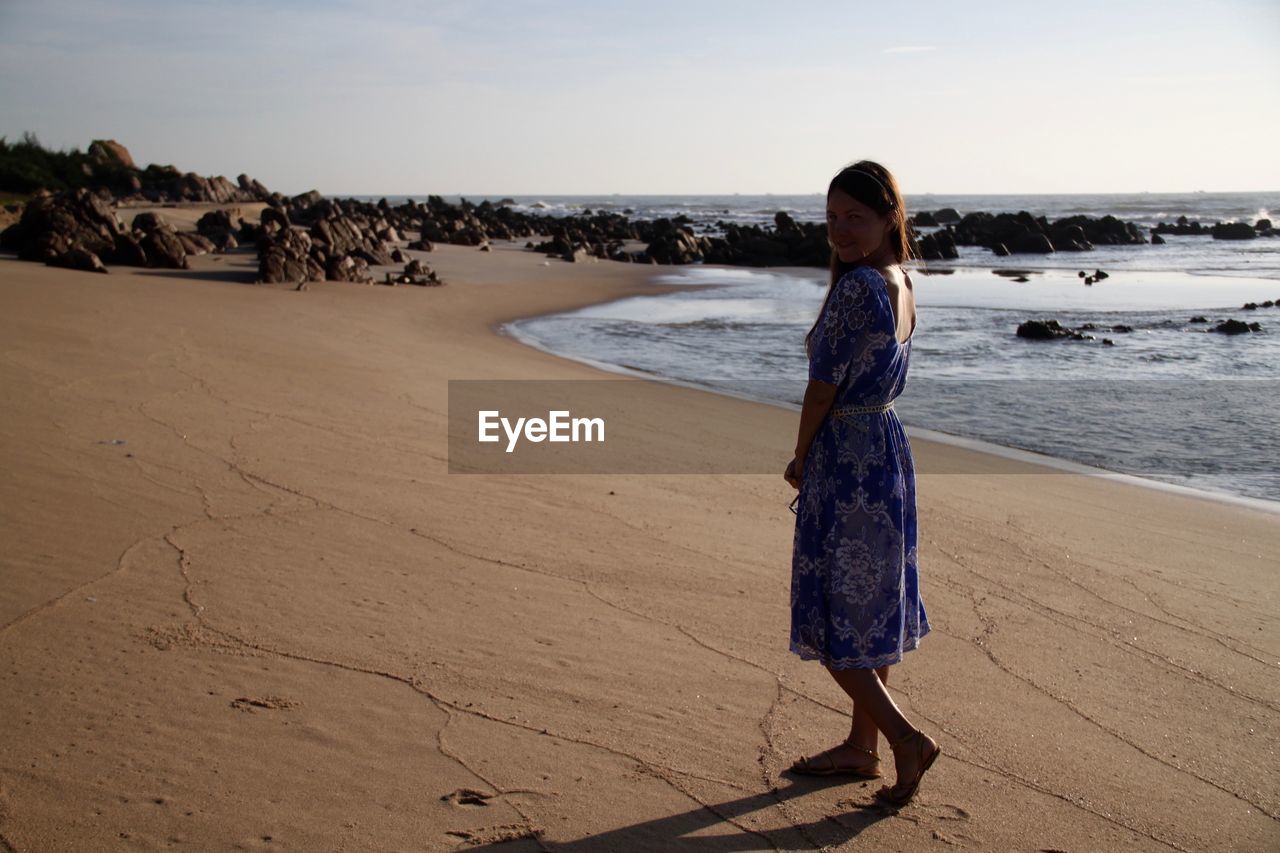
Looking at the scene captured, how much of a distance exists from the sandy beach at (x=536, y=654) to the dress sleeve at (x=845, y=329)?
137 centimetres

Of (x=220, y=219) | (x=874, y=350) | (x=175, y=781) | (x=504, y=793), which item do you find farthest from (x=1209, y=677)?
(x=220, y=219)

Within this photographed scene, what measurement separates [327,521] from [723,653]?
2371 millimetres

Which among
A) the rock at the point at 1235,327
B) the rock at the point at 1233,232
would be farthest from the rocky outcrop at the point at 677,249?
the rock at the point at 1233,232

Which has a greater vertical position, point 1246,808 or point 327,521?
point 327,521

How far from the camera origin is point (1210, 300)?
2320 cm

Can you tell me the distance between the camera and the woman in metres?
3.06

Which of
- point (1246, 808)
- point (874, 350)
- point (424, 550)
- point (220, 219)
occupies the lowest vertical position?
point (1246, 808)

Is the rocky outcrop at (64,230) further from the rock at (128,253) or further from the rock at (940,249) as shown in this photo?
the rock at (940,249)

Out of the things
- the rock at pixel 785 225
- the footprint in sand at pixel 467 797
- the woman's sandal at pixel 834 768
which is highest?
the rock at pixel 785 225

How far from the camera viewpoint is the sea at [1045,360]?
949 cm

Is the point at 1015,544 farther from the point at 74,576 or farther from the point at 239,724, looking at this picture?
the point at 74,576

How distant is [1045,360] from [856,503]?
40.7ft

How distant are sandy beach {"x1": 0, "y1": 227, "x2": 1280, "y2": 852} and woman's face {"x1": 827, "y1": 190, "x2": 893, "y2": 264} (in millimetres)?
1717

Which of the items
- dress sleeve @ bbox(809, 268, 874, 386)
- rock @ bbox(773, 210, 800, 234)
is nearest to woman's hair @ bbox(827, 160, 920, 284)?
dress sleeve @ bbox(809, 268, 874, 386)
